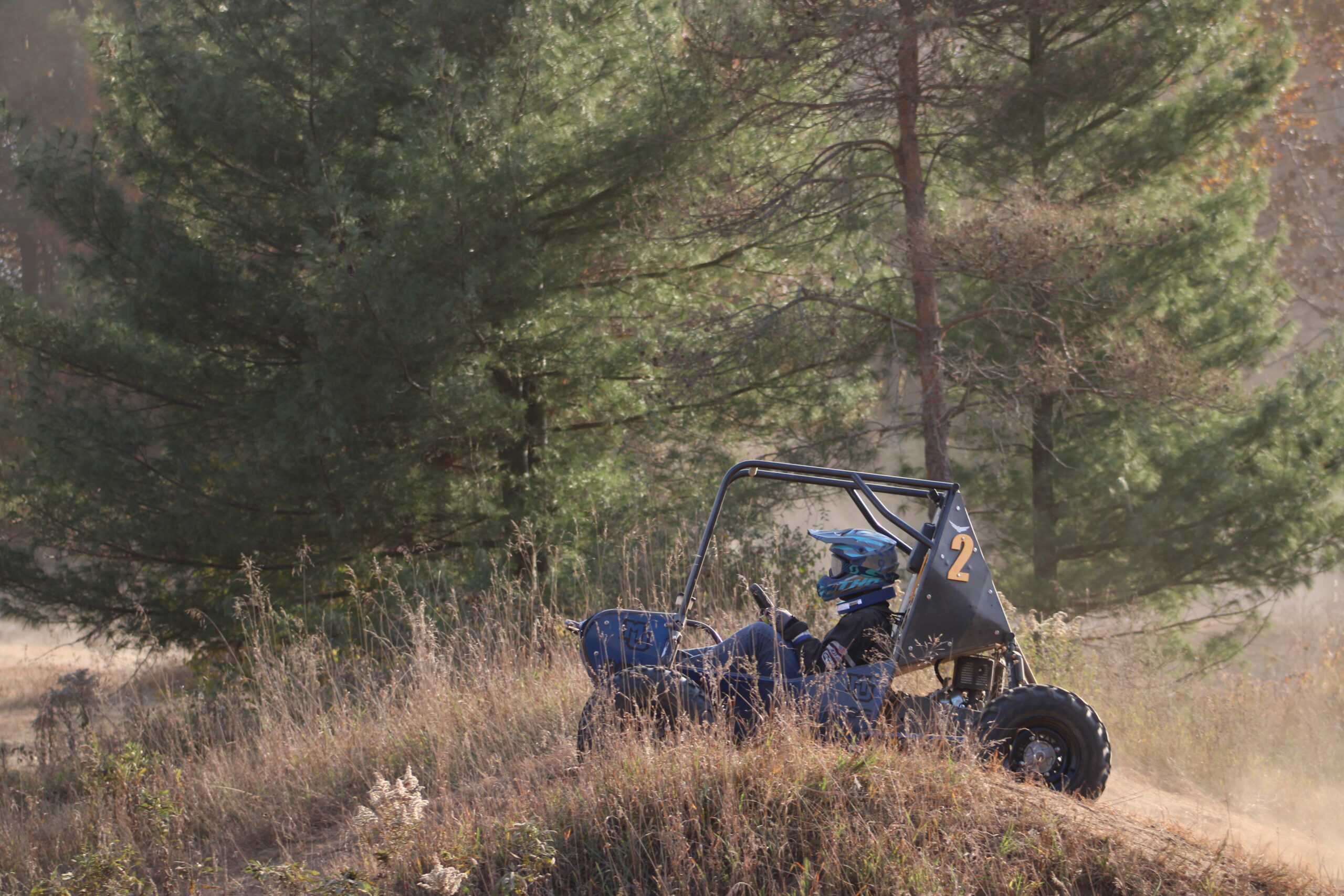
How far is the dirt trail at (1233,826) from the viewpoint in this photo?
473cm

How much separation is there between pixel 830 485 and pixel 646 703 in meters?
1.34

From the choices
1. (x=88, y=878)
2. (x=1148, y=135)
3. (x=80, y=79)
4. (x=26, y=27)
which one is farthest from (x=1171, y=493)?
(x=26, y=27)

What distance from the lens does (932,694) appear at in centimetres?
491

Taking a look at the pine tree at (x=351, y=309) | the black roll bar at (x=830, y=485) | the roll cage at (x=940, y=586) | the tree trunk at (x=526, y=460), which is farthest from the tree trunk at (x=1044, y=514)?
the roll cage at (x=940, y=586)

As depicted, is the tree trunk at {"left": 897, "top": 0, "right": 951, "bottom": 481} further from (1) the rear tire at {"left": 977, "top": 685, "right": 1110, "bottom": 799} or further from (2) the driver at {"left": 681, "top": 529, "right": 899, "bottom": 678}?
(1) the rear tire at {"left": 977, "top": 685, "right": 1110, "bottom": 799}

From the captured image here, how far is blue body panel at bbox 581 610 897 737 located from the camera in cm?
460

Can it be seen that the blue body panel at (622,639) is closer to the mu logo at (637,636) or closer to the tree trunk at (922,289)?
the mu logo at (637,636)

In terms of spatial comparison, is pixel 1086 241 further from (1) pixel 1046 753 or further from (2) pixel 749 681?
(2) pixel 749 681

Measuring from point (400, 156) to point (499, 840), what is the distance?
755 centimetres

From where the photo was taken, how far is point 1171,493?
11.3 m

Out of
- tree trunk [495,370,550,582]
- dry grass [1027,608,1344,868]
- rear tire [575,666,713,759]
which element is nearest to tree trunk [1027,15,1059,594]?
dry grass [1027,608,1344,868]

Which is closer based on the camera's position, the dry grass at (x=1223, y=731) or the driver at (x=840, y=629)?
the driver at (x=840, y=629)

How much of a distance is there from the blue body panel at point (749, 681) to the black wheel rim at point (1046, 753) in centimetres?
62

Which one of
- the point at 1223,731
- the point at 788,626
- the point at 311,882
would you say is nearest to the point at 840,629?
the point at 788,626
